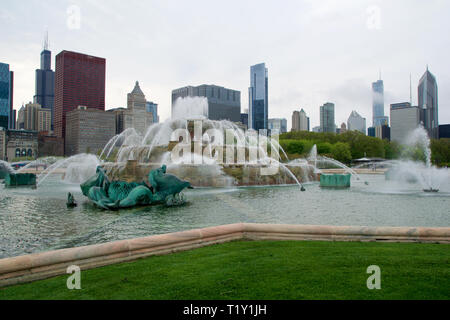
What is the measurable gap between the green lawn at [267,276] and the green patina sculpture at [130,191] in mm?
8895

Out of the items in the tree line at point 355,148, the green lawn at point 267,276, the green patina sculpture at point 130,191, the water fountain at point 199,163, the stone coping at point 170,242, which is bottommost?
the green lawn at point 267,276

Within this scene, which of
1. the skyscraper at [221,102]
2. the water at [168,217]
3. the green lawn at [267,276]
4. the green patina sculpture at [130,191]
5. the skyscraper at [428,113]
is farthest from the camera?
the skyscraper at [428,113]

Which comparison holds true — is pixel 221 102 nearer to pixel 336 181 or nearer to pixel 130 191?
pixel 336 181

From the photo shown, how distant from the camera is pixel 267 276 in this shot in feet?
17.1

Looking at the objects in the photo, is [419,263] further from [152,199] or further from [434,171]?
[434,171]

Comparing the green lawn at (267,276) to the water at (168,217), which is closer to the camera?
the green lawn at (267,276)

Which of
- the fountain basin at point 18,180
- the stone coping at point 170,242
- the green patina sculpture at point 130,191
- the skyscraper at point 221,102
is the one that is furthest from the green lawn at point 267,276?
the skyscraper at point 221,102

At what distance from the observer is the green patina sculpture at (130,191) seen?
586 inches

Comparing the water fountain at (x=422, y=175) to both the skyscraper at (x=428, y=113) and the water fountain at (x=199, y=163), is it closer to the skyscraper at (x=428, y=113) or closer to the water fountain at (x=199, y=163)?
the water fountain at (x=199, y=163)

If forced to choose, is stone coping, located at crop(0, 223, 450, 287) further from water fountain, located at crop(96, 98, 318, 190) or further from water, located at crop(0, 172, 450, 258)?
water fountain, located at crop(96, 98, 318, 190)

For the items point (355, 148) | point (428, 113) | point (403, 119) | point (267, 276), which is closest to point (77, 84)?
point (355, 148)

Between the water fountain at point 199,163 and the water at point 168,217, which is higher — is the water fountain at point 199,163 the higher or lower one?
the higher one
